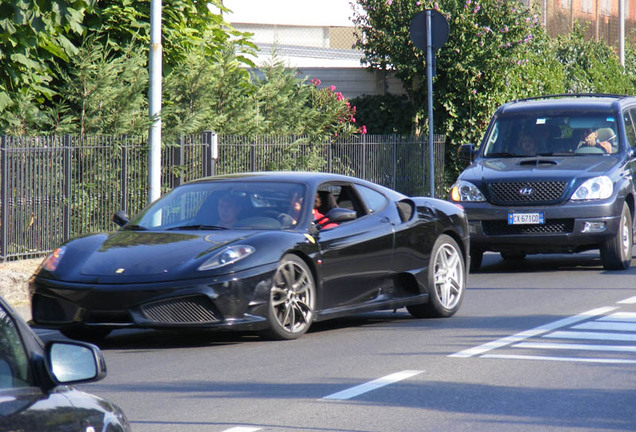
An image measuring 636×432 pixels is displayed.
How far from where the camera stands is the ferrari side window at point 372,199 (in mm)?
10211

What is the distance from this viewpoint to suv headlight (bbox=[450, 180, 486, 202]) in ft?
48.4

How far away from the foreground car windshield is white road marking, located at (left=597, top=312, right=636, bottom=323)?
290 cm

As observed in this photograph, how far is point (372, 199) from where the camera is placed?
1029 centimetres

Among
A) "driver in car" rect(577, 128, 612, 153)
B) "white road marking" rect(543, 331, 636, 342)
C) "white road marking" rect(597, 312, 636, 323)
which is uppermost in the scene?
"driver in car" rect(577, 128, 612, 153)

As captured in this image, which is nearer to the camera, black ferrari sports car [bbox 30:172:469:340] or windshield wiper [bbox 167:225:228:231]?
black ferrari sports car [bbox 30:172:469:340]

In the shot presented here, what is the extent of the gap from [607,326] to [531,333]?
0.80 meters

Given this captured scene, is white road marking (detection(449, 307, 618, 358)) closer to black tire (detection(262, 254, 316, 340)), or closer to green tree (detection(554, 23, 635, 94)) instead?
black tire (detection(262, 254, 316, 340))

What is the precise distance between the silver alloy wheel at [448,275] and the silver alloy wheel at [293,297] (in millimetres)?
1699

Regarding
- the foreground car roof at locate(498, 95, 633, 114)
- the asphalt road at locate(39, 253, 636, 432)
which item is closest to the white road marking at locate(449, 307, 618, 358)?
the asphalt road at locate(39, 253, 636, 432)

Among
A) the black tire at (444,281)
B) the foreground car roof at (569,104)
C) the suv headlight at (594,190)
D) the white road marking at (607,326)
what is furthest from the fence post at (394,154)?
the white road marking at (607,326)

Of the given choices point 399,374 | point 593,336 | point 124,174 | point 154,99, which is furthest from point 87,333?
point 124,174

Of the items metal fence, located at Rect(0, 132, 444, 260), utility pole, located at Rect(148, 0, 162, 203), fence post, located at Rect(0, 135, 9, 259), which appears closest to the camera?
fence post, located at Rect(0, 135, 9, 259)

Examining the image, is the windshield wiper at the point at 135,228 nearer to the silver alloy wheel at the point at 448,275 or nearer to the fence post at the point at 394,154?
the silver alloy wheel at the point at 448,275

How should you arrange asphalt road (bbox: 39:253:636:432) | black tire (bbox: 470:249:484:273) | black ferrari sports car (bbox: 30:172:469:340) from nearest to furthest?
asphalt road (bbox: 39:253:636:432)
black ferrari sports car (bbox: 30:172:469:340)
black tire (bbox: 470:249:484:273)
